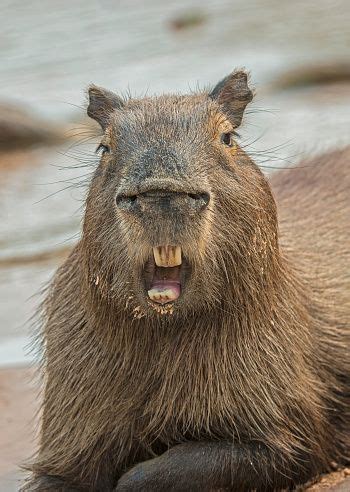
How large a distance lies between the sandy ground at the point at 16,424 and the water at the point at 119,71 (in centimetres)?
54

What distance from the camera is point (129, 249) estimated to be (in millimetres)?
5027

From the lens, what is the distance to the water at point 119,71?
376 inches

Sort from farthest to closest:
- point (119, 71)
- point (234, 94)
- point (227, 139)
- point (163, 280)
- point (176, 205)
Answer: point (119, 71) → point (234, 94) → point (227, 139) → point (163, 280) → point (176, 205)

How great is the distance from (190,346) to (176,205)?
3.23 ft

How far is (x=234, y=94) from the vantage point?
580cm

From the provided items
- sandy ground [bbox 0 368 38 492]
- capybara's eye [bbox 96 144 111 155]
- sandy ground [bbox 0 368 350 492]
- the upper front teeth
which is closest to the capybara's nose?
the upper front teeth

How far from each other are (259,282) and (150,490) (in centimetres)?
84

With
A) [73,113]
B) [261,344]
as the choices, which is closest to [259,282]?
[261,344]

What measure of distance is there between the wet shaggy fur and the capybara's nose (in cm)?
8

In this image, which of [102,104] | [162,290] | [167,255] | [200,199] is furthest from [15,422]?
[200,199]

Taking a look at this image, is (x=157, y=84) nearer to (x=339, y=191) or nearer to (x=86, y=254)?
(x=339, y=191)

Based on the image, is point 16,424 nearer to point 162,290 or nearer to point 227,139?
point 227,139

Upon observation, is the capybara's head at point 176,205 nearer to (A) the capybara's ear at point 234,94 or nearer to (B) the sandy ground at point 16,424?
(A) the capybara's ear at point 234,94

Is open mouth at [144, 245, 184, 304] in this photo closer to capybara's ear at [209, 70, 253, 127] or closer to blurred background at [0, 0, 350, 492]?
capybara's ear at [209, 70, 253, 127]
